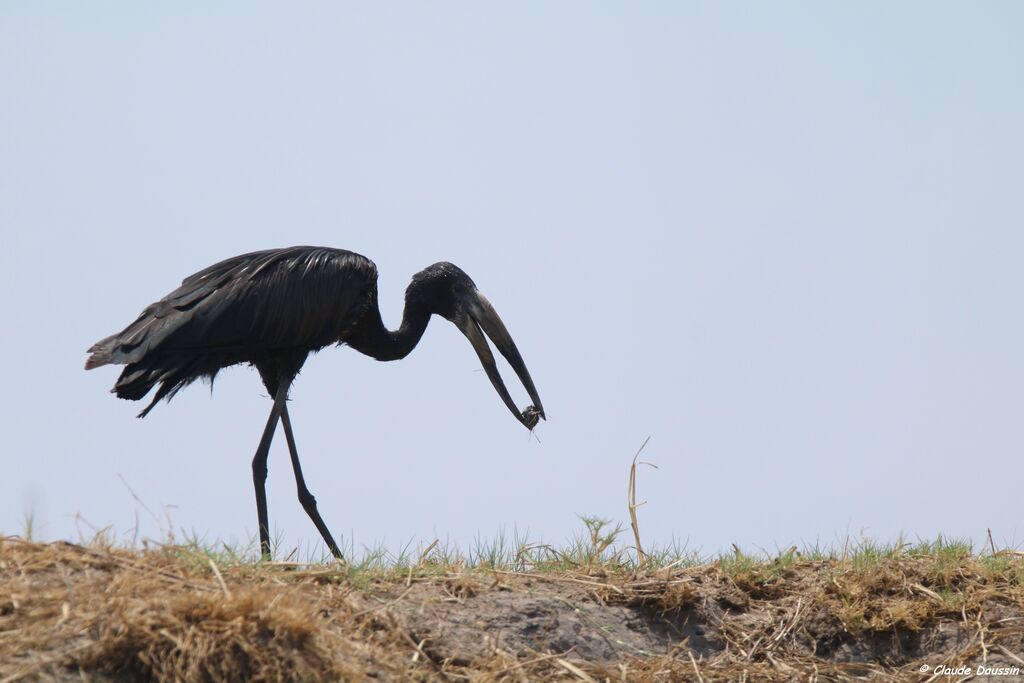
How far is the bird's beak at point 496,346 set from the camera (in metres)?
7.75

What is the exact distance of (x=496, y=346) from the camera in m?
7.83

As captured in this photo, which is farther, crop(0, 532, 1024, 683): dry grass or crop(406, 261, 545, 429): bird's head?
crop(406, 261, 545, 429): bird's head

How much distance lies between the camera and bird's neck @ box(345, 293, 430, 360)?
7.56 m

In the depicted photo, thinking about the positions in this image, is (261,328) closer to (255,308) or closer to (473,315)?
(255,308)

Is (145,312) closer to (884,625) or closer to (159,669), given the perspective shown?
(159,669)

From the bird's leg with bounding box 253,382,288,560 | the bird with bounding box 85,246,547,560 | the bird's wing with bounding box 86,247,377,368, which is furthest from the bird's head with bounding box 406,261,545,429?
the bird's leg with bounding box 253,382,288,560

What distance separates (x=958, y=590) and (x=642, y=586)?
154 cm

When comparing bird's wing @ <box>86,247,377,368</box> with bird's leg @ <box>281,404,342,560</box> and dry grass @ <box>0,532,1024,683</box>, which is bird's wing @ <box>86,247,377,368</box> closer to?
bird's leg @ <box>281,404,342,560</box>

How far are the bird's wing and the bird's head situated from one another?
719 mm

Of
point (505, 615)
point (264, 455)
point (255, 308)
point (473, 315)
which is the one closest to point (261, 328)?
point (255, 308)

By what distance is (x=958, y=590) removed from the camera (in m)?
5.66

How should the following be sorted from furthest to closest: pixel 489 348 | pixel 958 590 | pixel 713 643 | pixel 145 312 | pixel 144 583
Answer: pixel 489 348
pixel 145 312
pixel 958 590
pixel 713 643
pixel 144 583

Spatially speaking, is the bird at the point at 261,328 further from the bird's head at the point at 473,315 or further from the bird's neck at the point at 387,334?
the bird's head at the point at 473,315

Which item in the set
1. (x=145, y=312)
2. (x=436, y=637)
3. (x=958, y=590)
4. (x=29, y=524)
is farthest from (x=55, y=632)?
(x=958, y=590)
